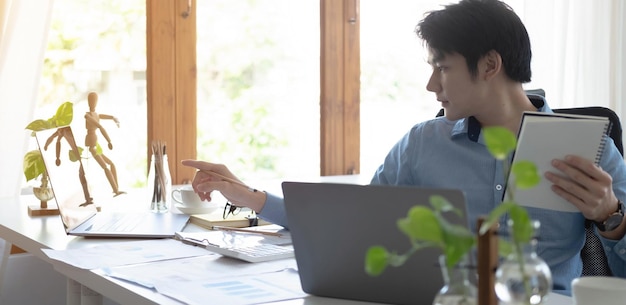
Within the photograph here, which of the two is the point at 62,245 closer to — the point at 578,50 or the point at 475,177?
the point at 475,177

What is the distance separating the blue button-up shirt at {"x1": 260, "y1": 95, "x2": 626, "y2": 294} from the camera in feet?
5.95

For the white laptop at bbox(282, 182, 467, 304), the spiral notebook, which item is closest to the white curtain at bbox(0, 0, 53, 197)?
the white laptop at bbox(282, 182, 467, 304)

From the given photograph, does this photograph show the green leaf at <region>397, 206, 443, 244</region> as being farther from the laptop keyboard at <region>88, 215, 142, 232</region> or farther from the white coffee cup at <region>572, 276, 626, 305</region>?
the laptop keyboard at <region>88, 215, 142, 232</region>

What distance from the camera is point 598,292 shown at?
1.11m

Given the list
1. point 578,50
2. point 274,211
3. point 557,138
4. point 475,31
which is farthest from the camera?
point 578,50

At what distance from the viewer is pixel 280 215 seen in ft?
6.52

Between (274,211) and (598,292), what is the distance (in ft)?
3.22

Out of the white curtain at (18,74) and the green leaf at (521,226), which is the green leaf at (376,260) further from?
the white curtain at (18,74)

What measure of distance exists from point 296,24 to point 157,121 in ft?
2.25

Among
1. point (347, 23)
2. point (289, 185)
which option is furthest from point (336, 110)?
point (289, 185)

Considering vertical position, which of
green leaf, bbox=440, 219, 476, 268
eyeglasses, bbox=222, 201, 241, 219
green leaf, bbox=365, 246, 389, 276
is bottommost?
eyeglasses, bbox=222, 201, 241, 219

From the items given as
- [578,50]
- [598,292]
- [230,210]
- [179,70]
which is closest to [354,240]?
[598,292]

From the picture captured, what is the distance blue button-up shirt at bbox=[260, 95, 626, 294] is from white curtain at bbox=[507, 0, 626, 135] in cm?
179

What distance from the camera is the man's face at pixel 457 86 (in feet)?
6.07
